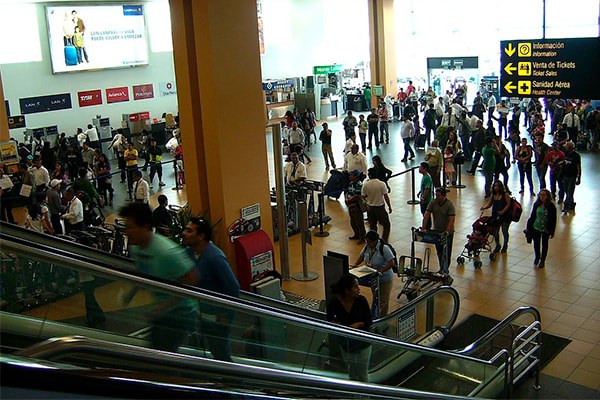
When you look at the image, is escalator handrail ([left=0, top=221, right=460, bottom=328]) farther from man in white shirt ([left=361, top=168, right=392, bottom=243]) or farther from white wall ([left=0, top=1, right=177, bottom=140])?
white wall ([left=0, top=1, right=177, bottom=140])

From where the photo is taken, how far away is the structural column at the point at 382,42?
96.1 ft

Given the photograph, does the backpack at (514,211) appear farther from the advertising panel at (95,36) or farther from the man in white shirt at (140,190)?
the advertising panel at (95,36)

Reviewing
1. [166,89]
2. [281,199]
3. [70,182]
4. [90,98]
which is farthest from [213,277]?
[166,89]

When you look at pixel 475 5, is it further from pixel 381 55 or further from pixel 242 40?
pixel 242 40

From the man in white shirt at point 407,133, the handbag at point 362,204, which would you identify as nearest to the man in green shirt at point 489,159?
the handbag at point 362,204

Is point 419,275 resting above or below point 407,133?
below

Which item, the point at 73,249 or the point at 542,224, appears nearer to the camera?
the point at 73,249

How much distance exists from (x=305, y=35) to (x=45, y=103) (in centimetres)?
1536

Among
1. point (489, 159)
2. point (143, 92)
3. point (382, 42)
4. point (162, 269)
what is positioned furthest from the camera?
point (382, 42)

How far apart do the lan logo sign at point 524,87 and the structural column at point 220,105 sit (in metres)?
4.40

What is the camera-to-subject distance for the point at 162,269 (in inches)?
187

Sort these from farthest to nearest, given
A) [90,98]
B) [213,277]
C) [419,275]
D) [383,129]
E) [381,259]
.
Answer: [90,98] → [383,129] → [419,275] → [381,259] → [213,277]

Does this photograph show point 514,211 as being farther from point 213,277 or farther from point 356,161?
point 213,277

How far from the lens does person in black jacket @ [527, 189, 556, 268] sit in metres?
10.7
